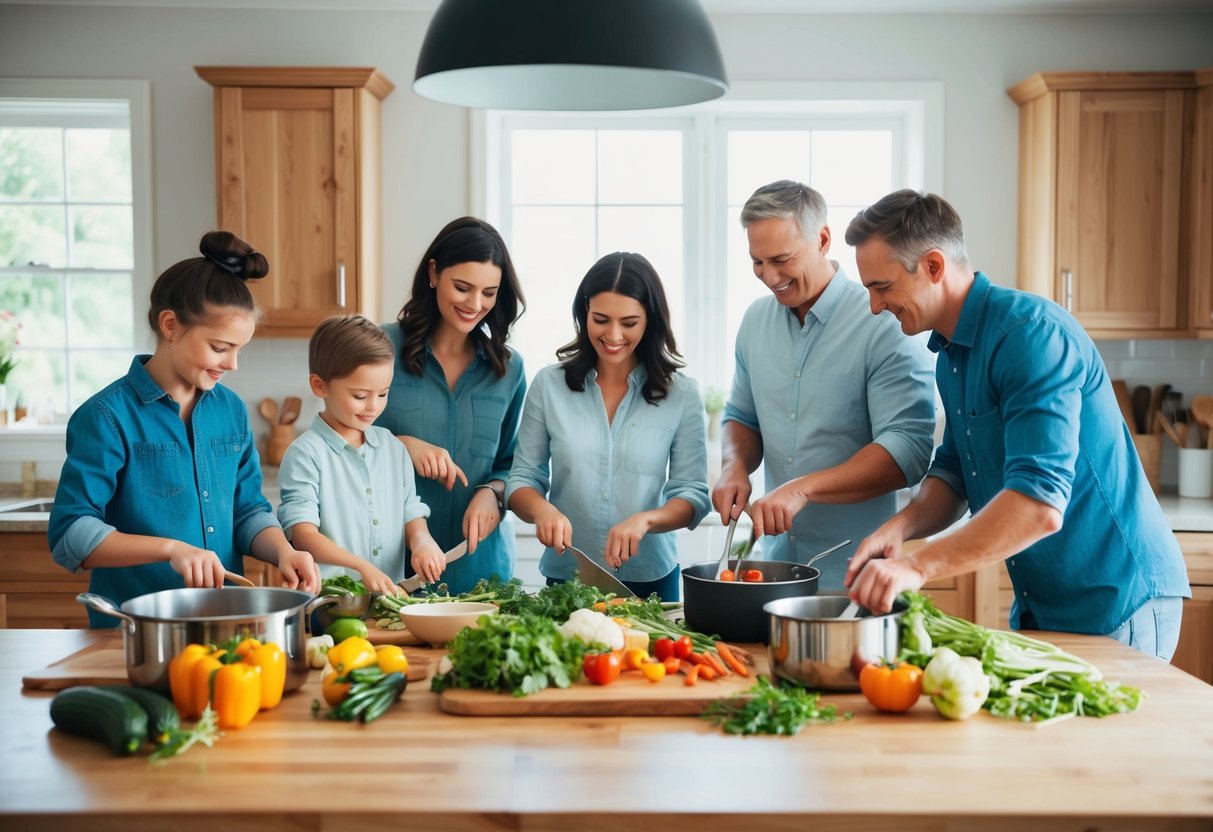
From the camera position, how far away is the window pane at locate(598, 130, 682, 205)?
197 inches

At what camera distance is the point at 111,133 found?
4910mm

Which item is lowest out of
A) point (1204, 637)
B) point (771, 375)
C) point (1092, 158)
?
point (1204, 637)

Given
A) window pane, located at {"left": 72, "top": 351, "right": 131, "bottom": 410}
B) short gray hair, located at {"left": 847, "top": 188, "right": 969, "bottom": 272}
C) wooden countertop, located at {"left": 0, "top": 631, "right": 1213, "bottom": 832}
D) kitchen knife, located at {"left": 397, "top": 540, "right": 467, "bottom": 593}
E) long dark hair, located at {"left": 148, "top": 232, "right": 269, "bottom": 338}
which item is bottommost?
wooden countertop, located at {"left": 0, "top": 631, "right": 1213, "bottom": 832}

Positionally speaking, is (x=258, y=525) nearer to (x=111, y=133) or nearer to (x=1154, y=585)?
(x=1154, y=585)

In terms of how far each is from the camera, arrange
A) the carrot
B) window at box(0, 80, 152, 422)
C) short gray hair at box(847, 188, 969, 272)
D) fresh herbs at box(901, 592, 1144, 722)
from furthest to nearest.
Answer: window at box(0, 80, 152, 422), short gray hair at box(847, 188, 969, 272), the carrot, fresh herbs at box(901, 592, 1144, 722)

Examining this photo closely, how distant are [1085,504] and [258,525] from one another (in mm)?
1833

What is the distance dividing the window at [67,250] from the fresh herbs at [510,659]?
360 cm

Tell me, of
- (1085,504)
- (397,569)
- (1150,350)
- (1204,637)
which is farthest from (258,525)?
(1150,350)

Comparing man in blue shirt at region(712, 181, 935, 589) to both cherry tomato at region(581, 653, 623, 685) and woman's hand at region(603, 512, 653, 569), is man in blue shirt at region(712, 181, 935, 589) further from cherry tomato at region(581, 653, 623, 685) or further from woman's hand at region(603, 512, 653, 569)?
cherry tomato at region(581, 653, 623, 685)

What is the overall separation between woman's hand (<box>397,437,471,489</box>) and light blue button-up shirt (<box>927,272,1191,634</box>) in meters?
1.22

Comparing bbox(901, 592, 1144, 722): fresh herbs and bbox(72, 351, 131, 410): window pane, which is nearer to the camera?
bbox(901, 592, 1144, 722): fresh herbs

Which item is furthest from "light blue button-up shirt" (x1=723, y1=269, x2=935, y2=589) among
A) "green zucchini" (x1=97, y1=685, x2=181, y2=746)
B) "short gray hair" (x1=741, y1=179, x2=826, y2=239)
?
"green zucchini" (x1=97, y1=685, x2=181, y2=746)

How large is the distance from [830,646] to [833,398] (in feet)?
3.42

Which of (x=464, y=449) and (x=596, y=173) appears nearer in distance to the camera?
(x=464, y=449)
